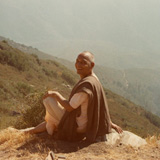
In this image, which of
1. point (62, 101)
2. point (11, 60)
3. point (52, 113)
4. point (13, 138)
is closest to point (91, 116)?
point (62, 101)

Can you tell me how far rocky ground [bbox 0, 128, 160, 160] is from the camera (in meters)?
4.54

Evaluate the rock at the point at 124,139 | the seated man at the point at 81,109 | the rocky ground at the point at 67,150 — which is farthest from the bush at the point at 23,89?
the seated man at the point at 81,109

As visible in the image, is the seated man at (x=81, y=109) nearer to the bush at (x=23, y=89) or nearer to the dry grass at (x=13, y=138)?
the dry grass at (x=13, y=138)

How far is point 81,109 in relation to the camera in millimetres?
4883

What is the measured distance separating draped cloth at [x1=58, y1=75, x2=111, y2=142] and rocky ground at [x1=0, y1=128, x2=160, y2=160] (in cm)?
23

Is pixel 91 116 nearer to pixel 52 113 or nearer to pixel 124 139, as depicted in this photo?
pixel 52 113

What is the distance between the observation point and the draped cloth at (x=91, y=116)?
4758mm

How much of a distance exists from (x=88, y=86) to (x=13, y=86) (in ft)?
59.3

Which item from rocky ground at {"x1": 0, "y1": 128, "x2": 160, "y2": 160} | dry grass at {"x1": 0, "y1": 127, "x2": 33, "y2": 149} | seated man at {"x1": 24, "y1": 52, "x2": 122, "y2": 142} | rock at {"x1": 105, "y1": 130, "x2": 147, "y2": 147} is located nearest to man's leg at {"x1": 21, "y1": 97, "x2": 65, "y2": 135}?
seated man at {"x1": 24, "y1": 52, "x2": 122, "y2": 142}

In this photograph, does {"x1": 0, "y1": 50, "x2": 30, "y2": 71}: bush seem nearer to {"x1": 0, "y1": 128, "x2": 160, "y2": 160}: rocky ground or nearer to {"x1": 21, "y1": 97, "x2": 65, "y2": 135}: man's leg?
{"x1": 0, "y1": 128, "x2": 160, "y2": 160}: rocky ground

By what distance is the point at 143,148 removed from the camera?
206 inches

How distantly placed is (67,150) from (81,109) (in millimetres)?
932

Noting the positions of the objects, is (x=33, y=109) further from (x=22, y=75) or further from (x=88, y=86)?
(x=22, y=75)

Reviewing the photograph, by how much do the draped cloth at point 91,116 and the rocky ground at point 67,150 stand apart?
0.23 m
